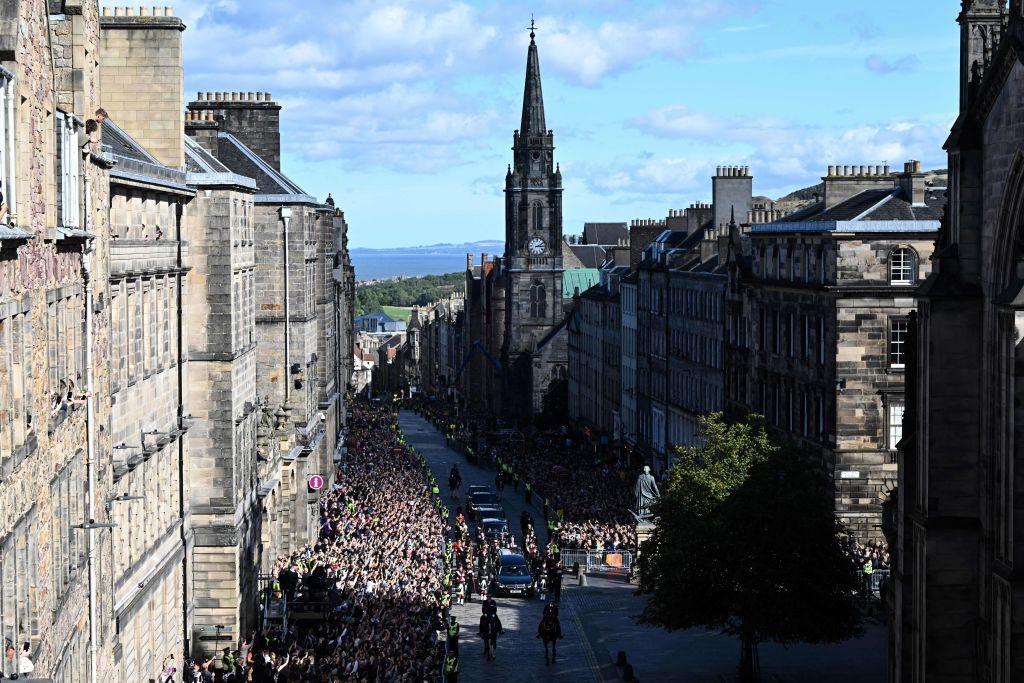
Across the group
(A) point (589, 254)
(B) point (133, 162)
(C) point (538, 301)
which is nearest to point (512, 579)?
(B) point (133, 162)

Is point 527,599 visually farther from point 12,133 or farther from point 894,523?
point 12,133

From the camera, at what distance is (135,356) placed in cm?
3209

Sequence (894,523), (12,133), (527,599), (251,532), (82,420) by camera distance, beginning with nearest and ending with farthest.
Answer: (12,133) → (82,420) → (894,523) → (251,532) → (527,599)

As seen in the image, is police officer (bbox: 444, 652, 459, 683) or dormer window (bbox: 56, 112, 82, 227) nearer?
dormer window (bbox: 56, 112, 82, 227)

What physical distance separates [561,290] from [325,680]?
342ft

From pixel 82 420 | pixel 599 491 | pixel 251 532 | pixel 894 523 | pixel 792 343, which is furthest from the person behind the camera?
pixel 599 491

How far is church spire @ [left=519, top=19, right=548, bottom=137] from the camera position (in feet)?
454

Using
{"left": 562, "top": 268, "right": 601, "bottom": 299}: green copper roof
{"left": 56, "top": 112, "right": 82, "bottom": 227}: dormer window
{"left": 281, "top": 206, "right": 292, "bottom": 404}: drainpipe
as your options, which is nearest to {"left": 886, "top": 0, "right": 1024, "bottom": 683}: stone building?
{"left": 56, "top": 112, "right": 82, "bottom": 227}: dormer window

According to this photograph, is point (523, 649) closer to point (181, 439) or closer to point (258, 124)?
point (181, 439)

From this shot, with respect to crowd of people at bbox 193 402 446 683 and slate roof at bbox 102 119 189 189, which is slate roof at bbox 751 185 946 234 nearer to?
crowd of people at bbox 193 402 446 683

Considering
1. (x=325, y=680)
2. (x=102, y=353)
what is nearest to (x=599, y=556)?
(x=325, y=680)

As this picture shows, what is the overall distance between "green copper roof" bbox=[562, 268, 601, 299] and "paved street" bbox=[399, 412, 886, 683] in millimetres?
92890

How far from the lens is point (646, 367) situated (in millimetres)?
90062

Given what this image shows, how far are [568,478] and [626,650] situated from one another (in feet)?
119
